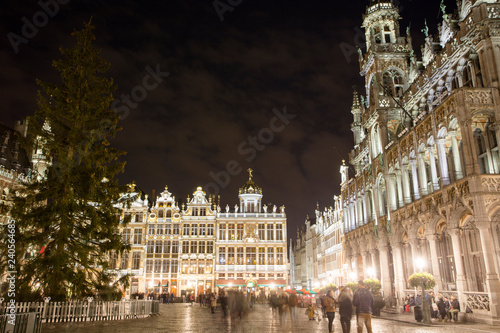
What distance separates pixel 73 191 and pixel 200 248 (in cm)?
4826

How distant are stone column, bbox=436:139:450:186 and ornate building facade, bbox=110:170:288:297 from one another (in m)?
46.0

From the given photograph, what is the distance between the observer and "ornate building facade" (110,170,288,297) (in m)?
65.0

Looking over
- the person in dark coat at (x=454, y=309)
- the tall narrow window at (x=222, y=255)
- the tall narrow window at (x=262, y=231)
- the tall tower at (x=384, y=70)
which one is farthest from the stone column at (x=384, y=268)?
the tall narrow window at (x=222, y=255)

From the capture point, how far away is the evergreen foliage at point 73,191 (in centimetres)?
1841

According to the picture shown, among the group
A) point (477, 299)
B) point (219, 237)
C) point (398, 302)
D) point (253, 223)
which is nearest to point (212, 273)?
point (219, 237)

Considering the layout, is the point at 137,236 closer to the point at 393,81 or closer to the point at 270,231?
the point at 270,231

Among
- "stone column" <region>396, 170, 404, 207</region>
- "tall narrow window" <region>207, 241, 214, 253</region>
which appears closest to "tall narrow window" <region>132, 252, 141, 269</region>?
"tall narrow window" <region>207, 241, 214, 253</region>

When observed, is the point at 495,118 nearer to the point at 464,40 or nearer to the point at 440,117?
the point at 440,117

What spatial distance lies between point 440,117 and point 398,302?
13.5 meters

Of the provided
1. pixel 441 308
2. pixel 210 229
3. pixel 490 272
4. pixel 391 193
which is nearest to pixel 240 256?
pixel 210 229

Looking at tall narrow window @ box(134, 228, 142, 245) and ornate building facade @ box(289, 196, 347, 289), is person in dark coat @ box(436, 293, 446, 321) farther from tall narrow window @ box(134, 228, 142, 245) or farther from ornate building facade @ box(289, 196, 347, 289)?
tall narrow window @ box(134, 228, 142, 245)

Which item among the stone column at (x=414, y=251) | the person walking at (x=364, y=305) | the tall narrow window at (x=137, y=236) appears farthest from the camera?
the tall narrow window at (x=137, y=236)

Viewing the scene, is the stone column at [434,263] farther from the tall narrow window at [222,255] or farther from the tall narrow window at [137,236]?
the tall narrow window at [137,236]

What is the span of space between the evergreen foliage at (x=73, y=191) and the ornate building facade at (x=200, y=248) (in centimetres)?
4440
